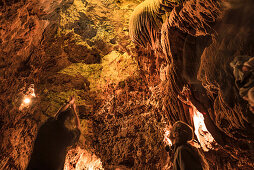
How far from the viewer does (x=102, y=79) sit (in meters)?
3.13

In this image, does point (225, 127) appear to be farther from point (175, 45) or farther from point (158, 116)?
point (158, 116)

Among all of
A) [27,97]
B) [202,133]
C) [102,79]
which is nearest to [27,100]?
[27,97]

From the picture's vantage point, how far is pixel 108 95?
3.12 meters

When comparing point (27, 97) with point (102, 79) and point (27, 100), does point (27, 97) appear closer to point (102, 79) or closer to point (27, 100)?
point (27, 100)

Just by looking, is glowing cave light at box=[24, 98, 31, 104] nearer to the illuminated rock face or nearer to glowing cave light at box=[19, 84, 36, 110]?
glowing cave light at box=[19, 84, 36, 110]

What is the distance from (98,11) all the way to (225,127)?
2.48 metres

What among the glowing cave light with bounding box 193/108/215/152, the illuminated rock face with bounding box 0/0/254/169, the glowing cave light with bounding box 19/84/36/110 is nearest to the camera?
the illuminated rock face with bounding box 0/0/254/169

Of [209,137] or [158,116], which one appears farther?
[158,116]

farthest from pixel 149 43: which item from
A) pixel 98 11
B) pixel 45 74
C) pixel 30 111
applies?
pixel 30 111

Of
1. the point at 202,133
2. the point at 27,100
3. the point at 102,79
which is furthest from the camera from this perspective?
the point at 102,79

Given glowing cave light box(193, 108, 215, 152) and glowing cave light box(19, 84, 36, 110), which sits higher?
glowing cave light box(193, 108, 215, 152)

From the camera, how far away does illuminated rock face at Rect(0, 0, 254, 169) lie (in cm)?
146

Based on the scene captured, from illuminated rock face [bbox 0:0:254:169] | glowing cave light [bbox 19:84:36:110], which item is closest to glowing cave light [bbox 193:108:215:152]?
illuminated rock face [bbox 0:0:254:169]

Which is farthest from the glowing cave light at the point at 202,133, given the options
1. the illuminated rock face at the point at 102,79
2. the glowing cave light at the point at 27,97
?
the glowing cave light at the point at 27,97
